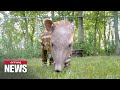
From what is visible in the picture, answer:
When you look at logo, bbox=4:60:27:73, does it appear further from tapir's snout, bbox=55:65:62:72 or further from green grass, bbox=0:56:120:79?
tapir's snout, bbox=55:65:62:72

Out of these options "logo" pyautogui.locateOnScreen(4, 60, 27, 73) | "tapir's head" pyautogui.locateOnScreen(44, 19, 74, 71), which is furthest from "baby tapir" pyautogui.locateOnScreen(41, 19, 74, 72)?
"logo" pyautogui.locateOnScreen(4, 60, 27, 73)

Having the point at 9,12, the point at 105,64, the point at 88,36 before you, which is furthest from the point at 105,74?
the point at 9,12

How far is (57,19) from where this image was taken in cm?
275

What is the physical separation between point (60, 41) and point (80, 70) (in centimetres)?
26

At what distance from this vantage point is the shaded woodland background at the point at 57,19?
8.87 ft

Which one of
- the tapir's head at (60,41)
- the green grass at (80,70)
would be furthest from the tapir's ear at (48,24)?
the green grass at (80,70)

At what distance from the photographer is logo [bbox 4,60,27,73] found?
250cm

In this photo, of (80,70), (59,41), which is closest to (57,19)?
(59,41)

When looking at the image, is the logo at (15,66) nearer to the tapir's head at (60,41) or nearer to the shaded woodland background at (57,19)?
the shaded woodland background at (57,19)

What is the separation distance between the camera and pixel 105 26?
2.89 meters

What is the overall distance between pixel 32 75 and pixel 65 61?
0.82 feet

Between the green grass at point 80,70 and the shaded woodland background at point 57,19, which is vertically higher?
the shaded woodland background at point 57,19

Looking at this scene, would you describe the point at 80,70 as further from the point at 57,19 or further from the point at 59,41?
the point at 57,19
